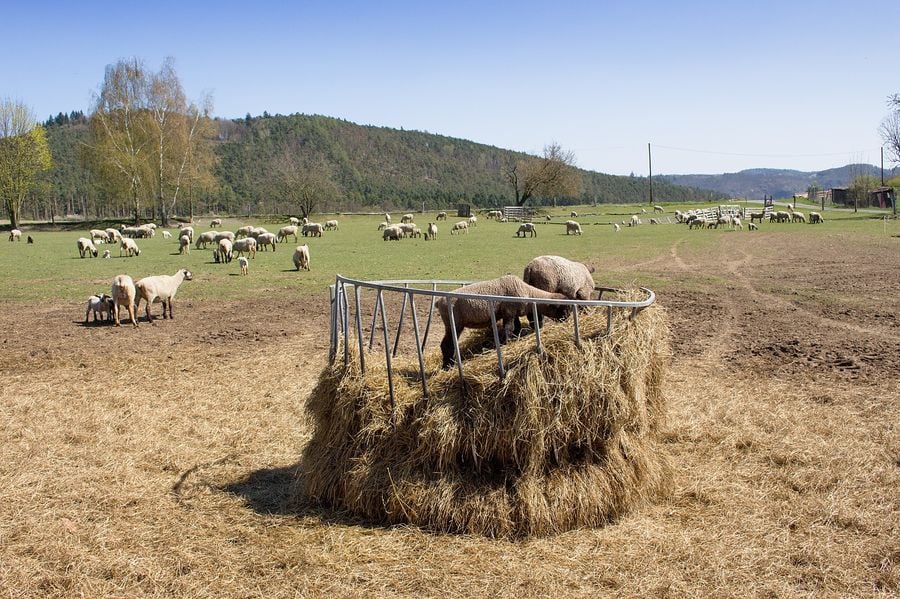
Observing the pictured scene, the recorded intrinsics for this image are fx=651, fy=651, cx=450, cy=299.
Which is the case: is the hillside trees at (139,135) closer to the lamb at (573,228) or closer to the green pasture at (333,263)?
the green pasture at (333,263)

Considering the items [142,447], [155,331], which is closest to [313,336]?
[155,331]

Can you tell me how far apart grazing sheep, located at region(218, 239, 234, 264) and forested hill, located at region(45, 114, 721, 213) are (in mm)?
72755

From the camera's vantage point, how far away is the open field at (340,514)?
482 centimetres

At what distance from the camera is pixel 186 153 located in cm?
6875

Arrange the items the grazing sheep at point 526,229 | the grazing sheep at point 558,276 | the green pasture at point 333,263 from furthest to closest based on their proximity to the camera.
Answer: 1. the grazing sheep at point 526,229
2. the green pasture at point 333,263
3. the grazing sheep at point 558,276

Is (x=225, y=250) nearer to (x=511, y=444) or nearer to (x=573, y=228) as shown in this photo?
(x=511, y=444)

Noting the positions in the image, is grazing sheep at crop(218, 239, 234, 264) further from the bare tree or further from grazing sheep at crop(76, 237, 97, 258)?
the bare tree

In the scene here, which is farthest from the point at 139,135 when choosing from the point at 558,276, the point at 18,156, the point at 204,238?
the point at 558,276

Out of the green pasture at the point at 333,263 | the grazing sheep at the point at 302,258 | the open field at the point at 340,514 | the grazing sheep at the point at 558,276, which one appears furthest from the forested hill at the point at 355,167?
the grazing sheep at the point at 558,276

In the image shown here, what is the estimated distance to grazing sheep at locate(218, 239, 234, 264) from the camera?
29.2 meters

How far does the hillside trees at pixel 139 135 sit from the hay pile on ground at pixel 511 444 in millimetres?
67067

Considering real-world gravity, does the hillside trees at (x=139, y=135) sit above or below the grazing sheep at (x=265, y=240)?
above

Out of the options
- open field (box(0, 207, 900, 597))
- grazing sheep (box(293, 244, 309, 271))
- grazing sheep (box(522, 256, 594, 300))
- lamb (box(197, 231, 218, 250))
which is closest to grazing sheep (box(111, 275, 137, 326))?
open field (box(0, 207, 900, 597))

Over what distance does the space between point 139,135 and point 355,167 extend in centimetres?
9275
